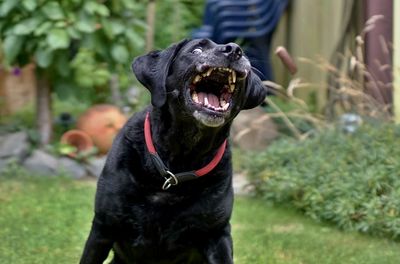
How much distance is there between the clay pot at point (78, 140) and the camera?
265 inches

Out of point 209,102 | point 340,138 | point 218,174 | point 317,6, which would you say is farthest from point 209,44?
point 317,6

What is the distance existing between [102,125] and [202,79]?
364 cm

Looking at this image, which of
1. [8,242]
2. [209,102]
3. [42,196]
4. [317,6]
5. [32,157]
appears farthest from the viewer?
[317,6]

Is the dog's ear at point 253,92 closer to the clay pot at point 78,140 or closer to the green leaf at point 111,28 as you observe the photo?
the green leaf at point 111,28

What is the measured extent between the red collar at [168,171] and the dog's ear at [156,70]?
19 centimetres

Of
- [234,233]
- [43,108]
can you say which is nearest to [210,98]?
[234,233]

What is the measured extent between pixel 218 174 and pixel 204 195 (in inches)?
4.6

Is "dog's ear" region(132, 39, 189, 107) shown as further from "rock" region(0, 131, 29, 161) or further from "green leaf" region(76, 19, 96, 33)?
"rock" region(0, 131, 29, 161)

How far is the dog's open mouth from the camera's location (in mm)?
3217

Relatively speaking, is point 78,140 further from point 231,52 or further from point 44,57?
point 231,52

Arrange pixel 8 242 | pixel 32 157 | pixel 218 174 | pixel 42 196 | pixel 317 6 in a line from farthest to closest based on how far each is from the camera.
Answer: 1. pixel 317 6
2. pixel 32 157
3. pixel 42 196
4. pixel 8 242
5. pixel 218 174

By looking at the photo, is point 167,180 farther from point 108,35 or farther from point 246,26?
point 246,26

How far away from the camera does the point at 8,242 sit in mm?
4707

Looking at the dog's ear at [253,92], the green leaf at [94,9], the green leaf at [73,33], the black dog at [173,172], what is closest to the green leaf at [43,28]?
the green leaf at [73,33]
